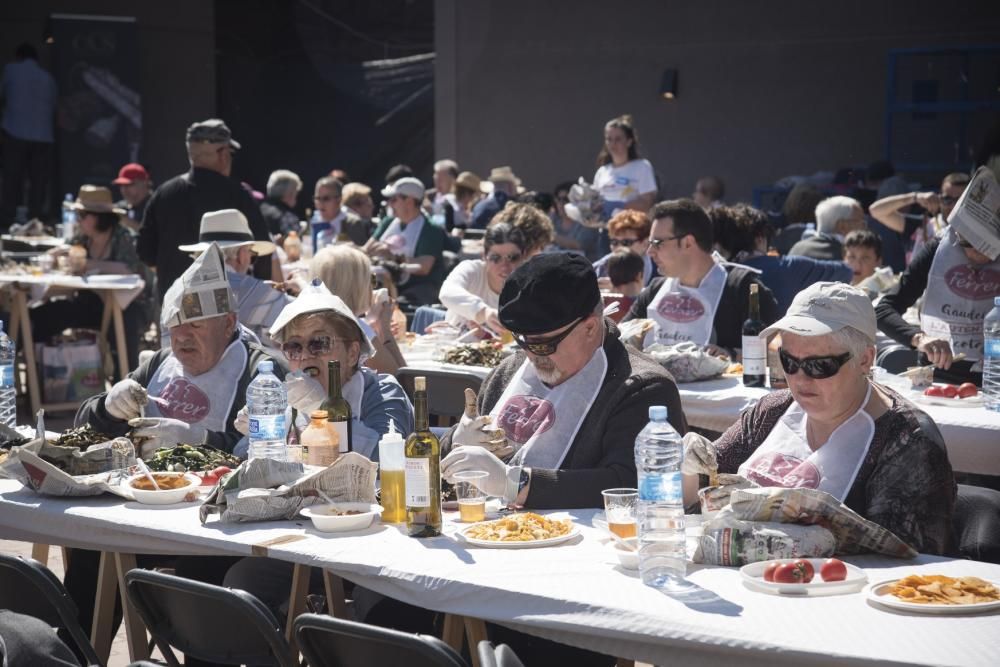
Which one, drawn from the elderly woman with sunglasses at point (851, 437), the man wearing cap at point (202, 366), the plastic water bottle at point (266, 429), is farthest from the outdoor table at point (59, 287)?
the elderly woman with sunglasses at point (851, 437)

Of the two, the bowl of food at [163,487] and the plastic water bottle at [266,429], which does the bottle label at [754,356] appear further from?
the bowl of food at [163,487]

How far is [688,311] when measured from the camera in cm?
598

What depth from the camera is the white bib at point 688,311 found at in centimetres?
592

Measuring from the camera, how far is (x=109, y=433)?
4176 millimetres

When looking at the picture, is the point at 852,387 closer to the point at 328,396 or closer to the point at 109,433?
the point at 328,396

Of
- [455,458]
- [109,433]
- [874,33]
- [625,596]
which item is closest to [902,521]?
[625,596]

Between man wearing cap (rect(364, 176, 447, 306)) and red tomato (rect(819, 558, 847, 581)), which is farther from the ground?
man wearing cap (rect(364, 176, 447, 306))

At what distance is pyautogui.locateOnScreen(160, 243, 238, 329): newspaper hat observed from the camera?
4.23m

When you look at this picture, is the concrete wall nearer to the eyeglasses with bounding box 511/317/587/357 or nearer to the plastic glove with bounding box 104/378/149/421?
the eyeglasses with bounding box 511/317/587/357

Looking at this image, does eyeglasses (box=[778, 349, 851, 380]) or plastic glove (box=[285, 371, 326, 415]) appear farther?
plastic glove (box=[285, 371, 326, 415])

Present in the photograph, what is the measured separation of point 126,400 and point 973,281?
3.47m

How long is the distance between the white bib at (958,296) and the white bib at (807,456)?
7.80ft

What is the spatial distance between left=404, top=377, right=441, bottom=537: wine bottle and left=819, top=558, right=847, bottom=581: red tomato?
0.94 metres

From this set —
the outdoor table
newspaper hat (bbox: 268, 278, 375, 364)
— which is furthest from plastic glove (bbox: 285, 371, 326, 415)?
the outdoor table
